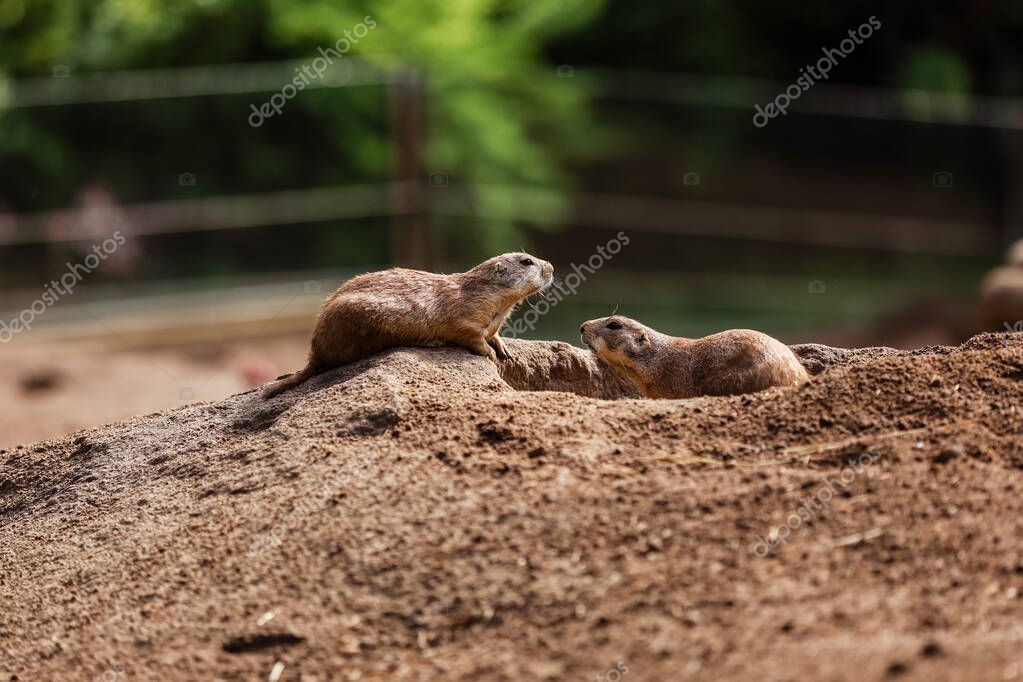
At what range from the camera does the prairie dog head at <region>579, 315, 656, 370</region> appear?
532 centimetres

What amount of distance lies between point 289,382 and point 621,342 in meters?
1.30

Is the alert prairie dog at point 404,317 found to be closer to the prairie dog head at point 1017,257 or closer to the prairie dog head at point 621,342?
the prairie dog head at point 621,342

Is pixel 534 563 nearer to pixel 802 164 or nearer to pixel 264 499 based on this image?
pixel 264 499

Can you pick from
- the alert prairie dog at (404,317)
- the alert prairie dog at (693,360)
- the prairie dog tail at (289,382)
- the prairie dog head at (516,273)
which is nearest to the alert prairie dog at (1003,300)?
the prairie dog head at (516,273)

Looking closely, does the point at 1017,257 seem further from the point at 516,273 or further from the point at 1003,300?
the point at 516,273

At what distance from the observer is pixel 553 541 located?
11.1ft

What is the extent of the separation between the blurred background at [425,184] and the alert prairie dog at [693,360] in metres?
6.57

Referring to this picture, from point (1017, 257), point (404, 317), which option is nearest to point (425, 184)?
point (1017, 257)

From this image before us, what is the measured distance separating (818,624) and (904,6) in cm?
1688

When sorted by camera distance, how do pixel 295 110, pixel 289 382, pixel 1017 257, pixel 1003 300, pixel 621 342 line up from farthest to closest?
pixel 295 110, pixel 1017 257, pixel 1003 300, pixel 621 342, pixel 289 382

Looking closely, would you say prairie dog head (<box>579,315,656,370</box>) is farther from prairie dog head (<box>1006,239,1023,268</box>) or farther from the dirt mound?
prairie dog head (<box>1006,239,1023,268</box>)


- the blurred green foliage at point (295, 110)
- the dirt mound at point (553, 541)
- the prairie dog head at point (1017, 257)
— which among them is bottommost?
the dirt mound at point (553, 541)

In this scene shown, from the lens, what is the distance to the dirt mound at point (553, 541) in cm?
299

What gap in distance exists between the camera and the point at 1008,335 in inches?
191
